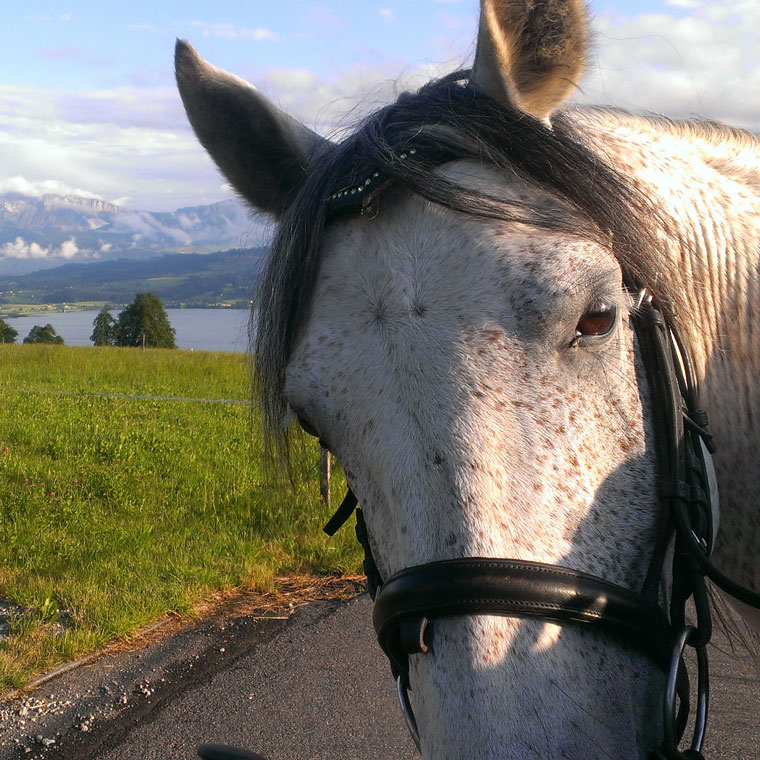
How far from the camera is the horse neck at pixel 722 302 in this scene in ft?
5.49

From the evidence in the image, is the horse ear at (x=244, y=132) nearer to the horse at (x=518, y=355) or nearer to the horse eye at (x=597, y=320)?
the horse at (x=518, y=355)

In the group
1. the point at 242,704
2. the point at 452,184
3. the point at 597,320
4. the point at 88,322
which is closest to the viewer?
the point at 597,320

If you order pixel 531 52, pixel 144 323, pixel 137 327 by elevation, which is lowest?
pixel 137 327

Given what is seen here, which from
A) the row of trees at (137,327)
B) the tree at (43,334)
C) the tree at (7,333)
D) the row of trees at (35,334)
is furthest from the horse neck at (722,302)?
the tree at (7,333)

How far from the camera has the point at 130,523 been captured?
5508 mm

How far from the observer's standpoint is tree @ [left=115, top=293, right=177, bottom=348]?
43.1 metres

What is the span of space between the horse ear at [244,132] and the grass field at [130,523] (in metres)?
0.83

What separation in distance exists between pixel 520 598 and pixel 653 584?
0.36m

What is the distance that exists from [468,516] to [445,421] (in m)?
0.19

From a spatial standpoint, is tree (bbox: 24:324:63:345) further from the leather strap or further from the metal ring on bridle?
the metal ring on bridle

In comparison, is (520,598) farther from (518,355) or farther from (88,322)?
(88,322)

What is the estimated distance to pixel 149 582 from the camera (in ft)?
14.6

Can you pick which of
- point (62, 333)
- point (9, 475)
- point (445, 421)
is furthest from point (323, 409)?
point (62, 333)

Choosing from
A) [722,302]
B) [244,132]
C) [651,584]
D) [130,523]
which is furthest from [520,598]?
[130,523]
